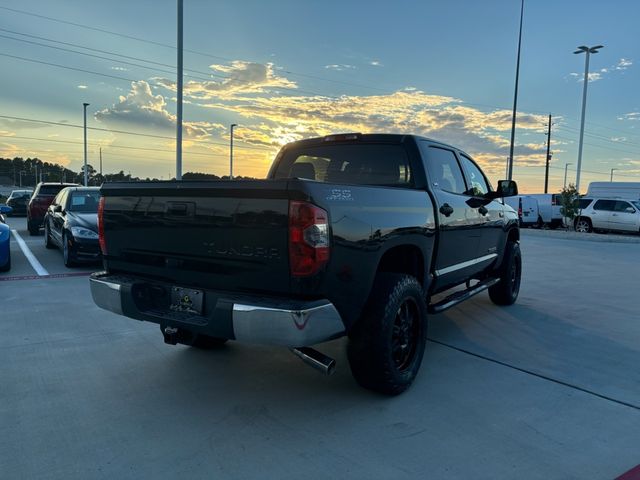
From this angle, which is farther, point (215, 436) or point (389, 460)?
point (215, 436)

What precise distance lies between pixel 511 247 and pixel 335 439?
437 centimetres

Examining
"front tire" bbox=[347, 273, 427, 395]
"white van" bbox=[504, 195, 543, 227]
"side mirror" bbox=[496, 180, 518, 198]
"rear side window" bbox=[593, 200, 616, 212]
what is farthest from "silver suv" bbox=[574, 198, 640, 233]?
"front tire" bbox=[347, 273, 427, 395]

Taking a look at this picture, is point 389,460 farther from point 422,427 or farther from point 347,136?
point 347,136

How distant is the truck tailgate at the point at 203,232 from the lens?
2801 millimetres

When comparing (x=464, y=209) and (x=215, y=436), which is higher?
(x=464, y=209)

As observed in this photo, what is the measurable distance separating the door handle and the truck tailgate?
1.89 meters

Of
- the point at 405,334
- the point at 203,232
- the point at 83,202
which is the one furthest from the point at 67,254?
the point at 405,334

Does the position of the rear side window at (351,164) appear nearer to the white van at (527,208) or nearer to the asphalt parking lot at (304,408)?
the asphalt parking lot at (304,408)

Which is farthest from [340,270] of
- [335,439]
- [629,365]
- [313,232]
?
[629,365]

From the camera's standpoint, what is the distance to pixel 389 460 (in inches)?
105

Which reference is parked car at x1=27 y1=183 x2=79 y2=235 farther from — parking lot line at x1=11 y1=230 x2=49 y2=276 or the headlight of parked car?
the headlight of parked car

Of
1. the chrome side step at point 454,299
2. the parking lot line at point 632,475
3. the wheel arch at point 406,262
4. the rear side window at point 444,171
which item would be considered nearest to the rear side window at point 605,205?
the chrome side step at point 454,299

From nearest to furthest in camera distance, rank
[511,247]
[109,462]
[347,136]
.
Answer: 1. [109,462]
2. [347,136]
3. [511,247]

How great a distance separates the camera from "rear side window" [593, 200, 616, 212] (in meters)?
20.8
